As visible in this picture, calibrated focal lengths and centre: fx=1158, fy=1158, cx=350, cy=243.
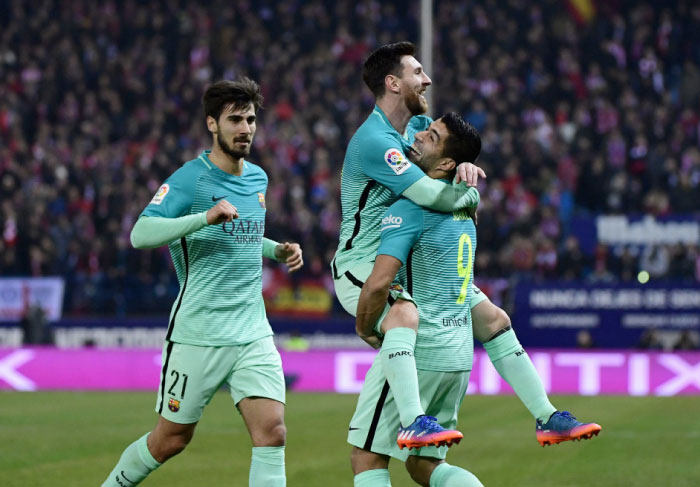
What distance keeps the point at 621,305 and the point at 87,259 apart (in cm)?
1000

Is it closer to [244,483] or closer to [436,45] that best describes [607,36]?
[436,45]

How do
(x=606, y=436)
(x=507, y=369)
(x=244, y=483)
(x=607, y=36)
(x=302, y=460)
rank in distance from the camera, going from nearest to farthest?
(x=507, y=369) < (x=244, y=483) < (x=302, y=460) < (x=606, y=436) < (x=607, y=36)

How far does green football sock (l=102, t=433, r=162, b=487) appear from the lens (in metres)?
6.14

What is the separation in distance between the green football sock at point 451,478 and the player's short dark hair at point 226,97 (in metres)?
2.25

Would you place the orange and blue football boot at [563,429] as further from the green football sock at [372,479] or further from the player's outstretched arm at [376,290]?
the player's outstretched arm at [376,290]

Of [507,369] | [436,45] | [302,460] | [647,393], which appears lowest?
[647,393]

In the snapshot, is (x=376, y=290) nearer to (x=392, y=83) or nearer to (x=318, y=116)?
(x=392, y=83)

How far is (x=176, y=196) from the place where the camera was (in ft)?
20.1

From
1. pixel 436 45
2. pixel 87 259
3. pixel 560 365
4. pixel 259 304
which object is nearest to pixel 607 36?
pixel 436 45

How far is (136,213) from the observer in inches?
893

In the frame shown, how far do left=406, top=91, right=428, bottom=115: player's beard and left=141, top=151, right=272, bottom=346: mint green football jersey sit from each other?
108 cm

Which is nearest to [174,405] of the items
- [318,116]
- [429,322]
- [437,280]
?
[429,322]

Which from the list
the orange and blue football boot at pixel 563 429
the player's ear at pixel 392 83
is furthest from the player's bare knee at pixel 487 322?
the player's ear at pixel 392 83

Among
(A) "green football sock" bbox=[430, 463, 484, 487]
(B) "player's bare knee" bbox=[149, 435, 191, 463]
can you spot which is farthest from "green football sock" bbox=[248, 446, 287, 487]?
(A) "green football sock" bbox=[430, 463, 484, 487]
